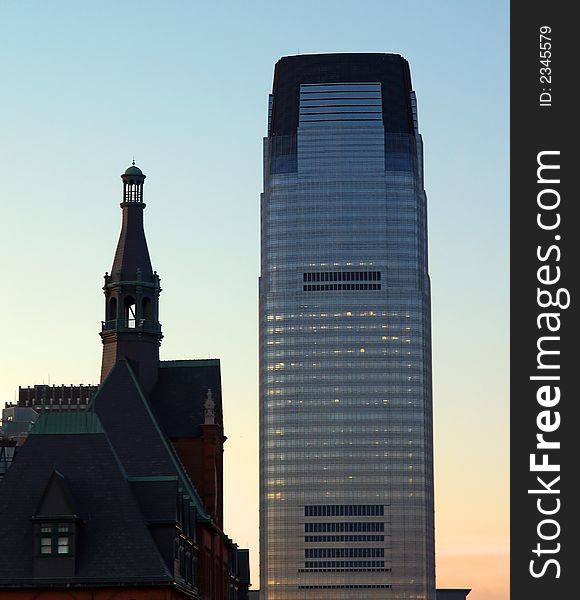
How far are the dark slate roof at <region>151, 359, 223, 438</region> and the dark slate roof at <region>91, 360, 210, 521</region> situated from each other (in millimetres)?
4511

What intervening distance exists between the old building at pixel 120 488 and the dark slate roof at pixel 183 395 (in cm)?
16

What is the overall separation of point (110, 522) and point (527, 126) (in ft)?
173

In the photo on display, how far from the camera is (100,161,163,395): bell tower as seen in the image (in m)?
115

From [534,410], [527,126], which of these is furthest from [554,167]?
[534,410]

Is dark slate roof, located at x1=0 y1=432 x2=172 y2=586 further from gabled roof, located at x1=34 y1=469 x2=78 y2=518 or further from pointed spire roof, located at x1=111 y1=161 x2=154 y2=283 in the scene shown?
pointed spire roof, located at x1=111 y1=161 x2=154 y2=283

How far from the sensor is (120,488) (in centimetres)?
9506

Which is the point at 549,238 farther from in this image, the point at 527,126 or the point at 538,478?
the point at 538,478

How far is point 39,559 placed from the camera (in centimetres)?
9206

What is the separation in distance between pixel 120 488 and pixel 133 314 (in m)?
23.8

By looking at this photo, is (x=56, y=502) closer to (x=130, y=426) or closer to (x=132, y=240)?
(x=130, y=426)

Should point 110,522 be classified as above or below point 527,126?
below

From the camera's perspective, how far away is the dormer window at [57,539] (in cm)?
9181

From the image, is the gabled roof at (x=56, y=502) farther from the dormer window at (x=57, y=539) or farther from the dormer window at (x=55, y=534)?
the dormer window at (x=57, y=539)

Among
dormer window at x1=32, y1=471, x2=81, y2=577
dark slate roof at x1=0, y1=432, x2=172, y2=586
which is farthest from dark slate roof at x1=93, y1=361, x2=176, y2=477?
dormer window at x1=32, y1=471, x2=81, y2=577
